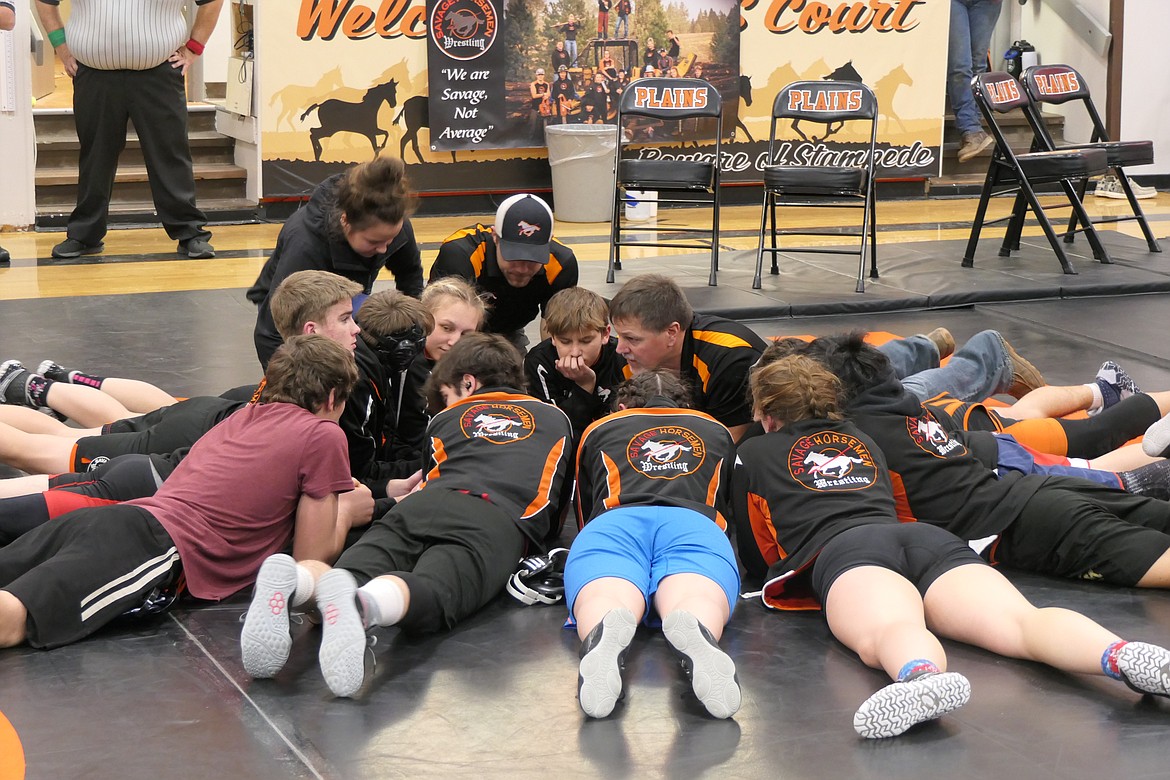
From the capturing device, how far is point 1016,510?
316 centimetres

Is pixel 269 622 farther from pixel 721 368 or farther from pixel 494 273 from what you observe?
pixel 494 273

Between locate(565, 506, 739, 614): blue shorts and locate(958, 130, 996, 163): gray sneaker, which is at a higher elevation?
locate(958, 130, 996, 163): gray sneaker

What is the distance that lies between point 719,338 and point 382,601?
5.05 feet

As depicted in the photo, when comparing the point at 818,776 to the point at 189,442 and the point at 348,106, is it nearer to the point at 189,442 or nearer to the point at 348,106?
the point at 189,442

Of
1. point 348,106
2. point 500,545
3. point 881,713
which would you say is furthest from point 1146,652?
point 348,106

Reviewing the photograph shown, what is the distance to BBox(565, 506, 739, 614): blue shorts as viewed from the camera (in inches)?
111

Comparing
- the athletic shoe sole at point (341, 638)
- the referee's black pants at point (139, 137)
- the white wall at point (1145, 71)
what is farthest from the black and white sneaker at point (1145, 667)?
the white wall at point (1145, 71)

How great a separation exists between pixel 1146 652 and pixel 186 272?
581 cm

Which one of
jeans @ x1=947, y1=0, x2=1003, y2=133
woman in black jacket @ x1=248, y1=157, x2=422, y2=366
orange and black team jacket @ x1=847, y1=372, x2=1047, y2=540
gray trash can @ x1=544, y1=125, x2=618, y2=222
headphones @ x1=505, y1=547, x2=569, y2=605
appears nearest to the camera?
headphones @ x1=505, y1=547, x2=569, y2=605

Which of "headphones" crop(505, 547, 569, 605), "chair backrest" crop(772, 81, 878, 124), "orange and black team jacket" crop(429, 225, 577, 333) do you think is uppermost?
"chair backrest" crop(772, 81, 878, 124)

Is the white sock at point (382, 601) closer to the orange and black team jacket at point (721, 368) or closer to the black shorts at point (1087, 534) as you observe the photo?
the orange and black team jacket at point (721, 368)

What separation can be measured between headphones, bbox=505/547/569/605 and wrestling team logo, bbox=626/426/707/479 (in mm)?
291

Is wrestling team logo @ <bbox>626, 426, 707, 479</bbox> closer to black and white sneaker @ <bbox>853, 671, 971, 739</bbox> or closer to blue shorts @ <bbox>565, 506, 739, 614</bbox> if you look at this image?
blue shorts @ <bbox>565, 506, 739, 614</bbox>

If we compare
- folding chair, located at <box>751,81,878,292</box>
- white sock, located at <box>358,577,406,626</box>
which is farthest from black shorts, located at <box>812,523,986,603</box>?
folding chair, located at <box>751,81,878,292</box>
